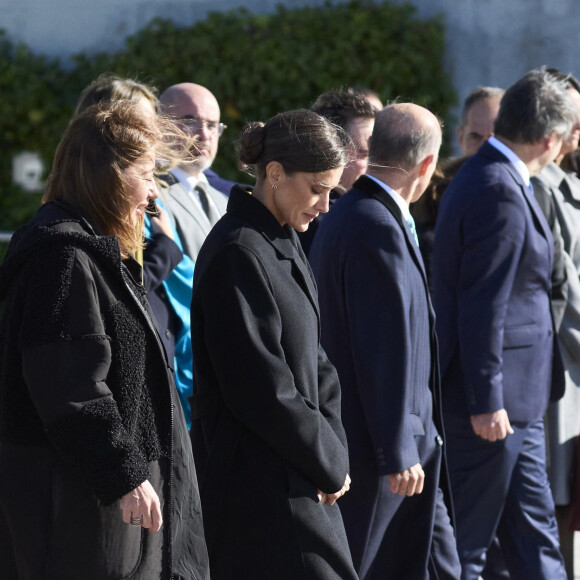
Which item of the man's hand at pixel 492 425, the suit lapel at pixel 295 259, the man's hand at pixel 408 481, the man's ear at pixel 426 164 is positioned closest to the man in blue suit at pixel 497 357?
the man's hand at pixel 492 425

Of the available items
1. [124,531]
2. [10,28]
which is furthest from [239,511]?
[10,28]

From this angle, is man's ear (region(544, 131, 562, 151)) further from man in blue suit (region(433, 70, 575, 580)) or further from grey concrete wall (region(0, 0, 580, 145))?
grey concrete wall (region(0, 0, 580, 145))

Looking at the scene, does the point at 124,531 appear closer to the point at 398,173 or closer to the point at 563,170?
the point at 398,173

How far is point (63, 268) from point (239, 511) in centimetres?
95

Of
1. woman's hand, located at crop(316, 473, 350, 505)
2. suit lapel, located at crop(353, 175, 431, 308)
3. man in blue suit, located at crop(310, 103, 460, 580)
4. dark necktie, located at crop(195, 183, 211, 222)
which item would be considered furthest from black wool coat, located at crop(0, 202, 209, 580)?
dark necktie, located at crop(195, 183, 211, 222)

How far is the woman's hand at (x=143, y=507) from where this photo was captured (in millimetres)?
2336

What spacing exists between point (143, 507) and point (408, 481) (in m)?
1.24

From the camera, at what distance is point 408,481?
338 cm

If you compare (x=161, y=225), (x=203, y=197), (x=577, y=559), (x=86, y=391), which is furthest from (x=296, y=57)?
(x=86, y=391)

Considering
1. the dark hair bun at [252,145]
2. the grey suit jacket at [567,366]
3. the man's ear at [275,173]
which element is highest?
the dark hair bun at [252,145]

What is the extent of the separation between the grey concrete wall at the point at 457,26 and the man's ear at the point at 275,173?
5.95 meters

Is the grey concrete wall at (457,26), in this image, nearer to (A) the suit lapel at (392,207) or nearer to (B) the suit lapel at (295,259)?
(A) the suit lapel at (392,207)

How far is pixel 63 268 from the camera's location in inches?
91.3

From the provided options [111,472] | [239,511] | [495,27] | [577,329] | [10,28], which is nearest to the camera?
[111,472]
